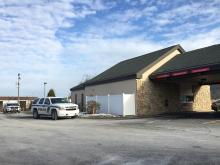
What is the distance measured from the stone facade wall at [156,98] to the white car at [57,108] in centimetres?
625

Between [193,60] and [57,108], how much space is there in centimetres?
1145

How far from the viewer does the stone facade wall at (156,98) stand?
3169cm

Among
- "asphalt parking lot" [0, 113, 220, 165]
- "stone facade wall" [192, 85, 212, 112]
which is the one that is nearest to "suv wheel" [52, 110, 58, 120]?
"asphalt parking lot" [0, 113, 220, 165]

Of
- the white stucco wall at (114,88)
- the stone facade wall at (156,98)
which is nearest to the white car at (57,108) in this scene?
the white stucco wall at (114,88)

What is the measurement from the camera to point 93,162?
9203 mm

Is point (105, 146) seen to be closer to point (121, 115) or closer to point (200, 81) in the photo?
point (121, 115)

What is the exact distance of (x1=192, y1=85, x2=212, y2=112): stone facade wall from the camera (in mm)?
38406

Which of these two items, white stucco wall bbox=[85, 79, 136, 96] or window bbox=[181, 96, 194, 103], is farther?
window bbox=[181, 96, 194, 103]

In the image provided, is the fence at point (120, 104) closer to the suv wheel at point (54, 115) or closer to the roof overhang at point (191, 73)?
the roof overhang at point (191, 73)

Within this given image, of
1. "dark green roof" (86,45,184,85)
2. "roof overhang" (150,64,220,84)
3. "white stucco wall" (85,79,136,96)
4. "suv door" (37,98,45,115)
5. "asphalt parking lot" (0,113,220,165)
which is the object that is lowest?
"asphalt parking lot" (0,113,220,165)

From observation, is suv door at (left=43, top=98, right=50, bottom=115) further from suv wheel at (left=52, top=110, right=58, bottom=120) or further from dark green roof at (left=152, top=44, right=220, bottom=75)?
dark green roof at (left=152, top=44, right=220, bottom=75)

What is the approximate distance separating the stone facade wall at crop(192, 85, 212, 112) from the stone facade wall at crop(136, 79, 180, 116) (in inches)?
137

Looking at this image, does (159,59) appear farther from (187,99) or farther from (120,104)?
(187,99)

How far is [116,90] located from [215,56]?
10.0m
